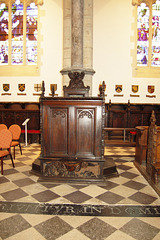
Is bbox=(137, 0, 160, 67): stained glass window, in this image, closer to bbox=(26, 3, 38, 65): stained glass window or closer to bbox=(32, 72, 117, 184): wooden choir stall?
bbox=(26, 3, 38, 65): stained glass window

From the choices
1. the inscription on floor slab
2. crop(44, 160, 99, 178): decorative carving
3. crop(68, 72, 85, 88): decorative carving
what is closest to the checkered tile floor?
the inscription on floor slab

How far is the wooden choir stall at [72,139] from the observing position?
3.35 metres

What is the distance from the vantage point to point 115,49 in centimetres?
862

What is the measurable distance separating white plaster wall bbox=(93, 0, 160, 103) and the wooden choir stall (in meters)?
5.57

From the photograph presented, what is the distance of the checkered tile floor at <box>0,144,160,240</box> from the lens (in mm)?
2051

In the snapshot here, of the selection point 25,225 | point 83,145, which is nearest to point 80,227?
point 25,225

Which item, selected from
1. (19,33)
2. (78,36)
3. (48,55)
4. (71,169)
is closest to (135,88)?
(78,36)

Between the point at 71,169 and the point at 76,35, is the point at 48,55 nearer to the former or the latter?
the point at 76,35

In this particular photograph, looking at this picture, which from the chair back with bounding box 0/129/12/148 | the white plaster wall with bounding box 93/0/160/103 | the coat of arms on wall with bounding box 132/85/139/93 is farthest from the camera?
the coat of arms on wall with bounding box 132/85/139/93

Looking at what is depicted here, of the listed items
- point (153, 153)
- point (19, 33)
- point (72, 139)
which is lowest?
point (153, 153)

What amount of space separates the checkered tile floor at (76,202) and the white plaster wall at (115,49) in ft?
16.8

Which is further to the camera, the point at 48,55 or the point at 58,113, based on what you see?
the point at 48,55

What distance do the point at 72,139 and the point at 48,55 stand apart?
20.4 ft

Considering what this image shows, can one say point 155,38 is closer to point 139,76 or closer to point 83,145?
point 139,76
